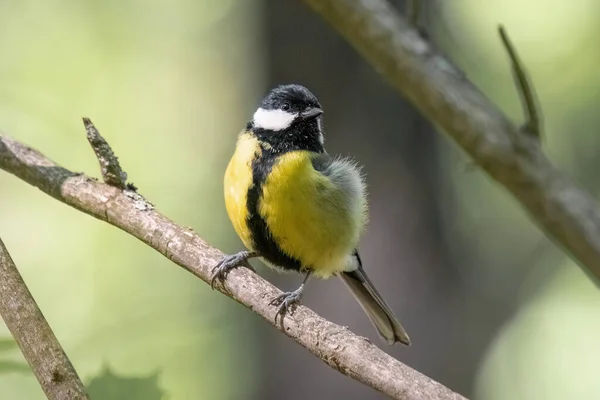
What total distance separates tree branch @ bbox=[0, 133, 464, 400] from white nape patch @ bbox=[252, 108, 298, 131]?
1.51 feet

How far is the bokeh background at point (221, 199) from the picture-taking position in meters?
2.24

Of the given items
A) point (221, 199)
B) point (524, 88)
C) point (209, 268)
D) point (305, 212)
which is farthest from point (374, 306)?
point (221, 199)

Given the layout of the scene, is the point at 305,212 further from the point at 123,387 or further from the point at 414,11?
the point at 414,11

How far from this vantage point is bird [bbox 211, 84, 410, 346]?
5.90 ft

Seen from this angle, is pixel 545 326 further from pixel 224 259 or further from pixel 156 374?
pixel 156 374

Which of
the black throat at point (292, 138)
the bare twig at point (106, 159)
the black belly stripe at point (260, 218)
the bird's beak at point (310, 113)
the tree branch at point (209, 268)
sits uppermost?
the bird's beak at point (310, 113)

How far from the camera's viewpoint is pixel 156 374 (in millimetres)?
1058

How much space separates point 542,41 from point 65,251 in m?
2.41

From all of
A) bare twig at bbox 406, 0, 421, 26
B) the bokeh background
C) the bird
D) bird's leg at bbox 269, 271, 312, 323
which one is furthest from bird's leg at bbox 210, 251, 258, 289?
bare twig at bbox 406, 0, 421, 26

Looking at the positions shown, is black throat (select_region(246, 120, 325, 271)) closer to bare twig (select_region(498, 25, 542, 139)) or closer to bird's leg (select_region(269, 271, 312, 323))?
bird's leg (select_region(269, 271, 312, 323))

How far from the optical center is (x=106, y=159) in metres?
1.62

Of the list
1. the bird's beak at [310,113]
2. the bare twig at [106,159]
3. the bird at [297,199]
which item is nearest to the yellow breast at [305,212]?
the bird at [297,199]

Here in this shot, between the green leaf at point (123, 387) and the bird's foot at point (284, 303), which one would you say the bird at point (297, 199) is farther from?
the green leaf at point (123, 387)

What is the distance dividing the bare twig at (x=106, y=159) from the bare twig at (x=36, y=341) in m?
0.40
